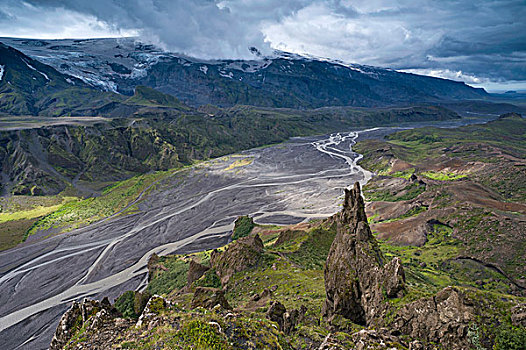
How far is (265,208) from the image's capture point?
9975cm

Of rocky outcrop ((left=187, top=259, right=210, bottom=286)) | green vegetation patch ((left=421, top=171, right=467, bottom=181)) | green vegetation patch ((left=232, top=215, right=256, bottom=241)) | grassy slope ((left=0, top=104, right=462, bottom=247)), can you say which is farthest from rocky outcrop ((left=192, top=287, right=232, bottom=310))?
green vegetation patch ((left=421, top=171, right=467, bottom=181))

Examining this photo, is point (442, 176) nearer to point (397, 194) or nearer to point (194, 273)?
point (397, 194)

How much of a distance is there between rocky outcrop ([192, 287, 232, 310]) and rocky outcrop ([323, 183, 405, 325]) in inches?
346

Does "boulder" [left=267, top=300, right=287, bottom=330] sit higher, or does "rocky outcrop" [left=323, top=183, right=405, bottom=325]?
"rocky outcrop" [left=323, top=183, right=405, bottom=325]

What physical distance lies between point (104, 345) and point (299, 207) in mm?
89494

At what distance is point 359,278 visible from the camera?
A: 69.0ft

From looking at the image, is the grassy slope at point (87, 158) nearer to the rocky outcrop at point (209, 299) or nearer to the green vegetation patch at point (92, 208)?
the green vegetation patch at point (92, 208)

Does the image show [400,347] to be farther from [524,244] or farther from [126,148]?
[126,148]

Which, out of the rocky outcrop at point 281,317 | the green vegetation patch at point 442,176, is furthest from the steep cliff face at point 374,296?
the green vegetation patch at point 442,176

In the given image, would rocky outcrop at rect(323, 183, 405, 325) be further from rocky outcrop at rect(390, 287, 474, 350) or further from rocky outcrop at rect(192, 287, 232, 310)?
rocky outcrop at rect(192, 287, 232, 310)

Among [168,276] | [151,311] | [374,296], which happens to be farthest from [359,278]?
[168,276]

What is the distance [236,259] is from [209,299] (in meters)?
18.3

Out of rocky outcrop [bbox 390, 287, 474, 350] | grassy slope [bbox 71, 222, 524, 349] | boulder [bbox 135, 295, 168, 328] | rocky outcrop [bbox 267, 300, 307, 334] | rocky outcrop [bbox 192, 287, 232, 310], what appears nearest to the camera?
grassy slope [bbox 71, 222, 524, 349]

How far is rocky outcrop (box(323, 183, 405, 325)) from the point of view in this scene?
18.0 metres
